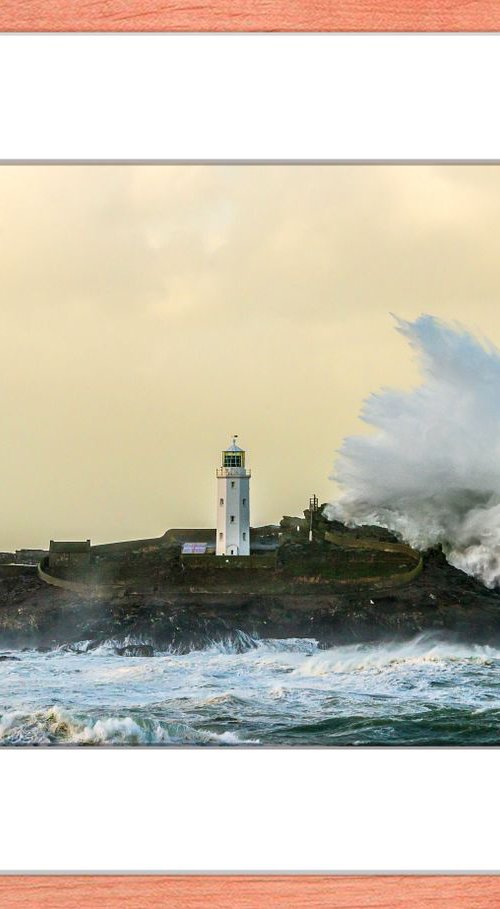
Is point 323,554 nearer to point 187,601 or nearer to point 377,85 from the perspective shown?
point 187,601

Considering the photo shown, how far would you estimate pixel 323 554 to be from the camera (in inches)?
198

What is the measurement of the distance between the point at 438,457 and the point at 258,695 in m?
1.25

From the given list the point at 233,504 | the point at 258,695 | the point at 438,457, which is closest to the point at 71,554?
the point at 233,504

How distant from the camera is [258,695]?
485 centimetres

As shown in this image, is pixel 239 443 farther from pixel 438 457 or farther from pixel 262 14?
pixel 262 14

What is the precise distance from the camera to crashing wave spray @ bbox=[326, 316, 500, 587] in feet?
15.8

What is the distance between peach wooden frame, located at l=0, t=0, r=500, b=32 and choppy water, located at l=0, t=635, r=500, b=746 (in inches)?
96.3

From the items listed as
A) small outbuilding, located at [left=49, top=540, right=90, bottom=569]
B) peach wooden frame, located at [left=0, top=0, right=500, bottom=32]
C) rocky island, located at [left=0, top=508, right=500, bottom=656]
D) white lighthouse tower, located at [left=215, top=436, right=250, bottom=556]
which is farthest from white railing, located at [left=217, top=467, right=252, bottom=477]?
peach wooden frame, located at [left=0, top=0, right=500, bottom=32]

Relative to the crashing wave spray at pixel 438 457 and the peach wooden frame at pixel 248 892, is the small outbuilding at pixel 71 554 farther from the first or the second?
the peach wooden frame at pixel 248 892

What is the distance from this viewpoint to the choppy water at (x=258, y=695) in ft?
15.5

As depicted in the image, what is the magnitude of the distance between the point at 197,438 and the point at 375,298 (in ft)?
3.06

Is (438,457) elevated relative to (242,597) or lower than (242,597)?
elevated

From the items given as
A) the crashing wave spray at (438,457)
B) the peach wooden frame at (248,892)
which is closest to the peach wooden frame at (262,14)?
the crashing wave spray at (438,457)

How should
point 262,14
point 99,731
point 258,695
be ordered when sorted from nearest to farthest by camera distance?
point 262,14, point 99,731, point 258,695
